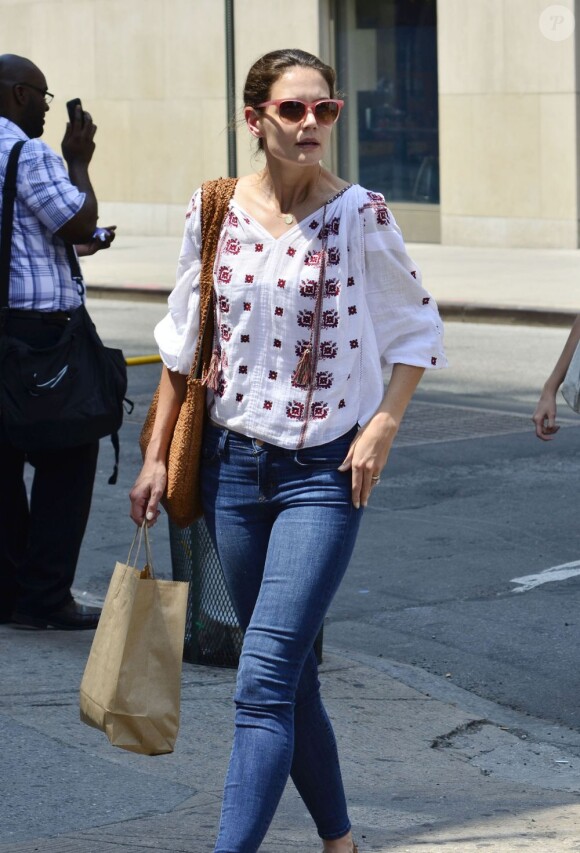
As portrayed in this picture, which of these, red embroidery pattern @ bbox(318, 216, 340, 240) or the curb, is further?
the curb

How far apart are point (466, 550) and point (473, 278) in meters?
12.2

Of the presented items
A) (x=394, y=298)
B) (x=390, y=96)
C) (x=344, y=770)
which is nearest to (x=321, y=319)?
(x=394, y=298)

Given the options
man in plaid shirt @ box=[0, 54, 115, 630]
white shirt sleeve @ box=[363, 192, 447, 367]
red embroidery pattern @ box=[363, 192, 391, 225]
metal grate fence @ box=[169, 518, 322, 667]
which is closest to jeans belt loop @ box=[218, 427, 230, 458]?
white shirt sleeve @ box=[363, 192, 447, 367]

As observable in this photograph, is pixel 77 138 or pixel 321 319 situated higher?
pixel 77 138

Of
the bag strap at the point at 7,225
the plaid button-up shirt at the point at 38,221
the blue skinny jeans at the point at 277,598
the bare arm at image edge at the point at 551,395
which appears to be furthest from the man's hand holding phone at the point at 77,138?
the blue skinny jeans at the point at 277,598

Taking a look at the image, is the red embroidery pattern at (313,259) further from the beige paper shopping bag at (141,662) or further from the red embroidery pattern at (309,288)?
the beige paper shopping bag at (141,662)

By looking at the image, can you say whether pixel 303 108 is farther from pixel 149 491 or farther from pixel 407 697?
pixel 407 697

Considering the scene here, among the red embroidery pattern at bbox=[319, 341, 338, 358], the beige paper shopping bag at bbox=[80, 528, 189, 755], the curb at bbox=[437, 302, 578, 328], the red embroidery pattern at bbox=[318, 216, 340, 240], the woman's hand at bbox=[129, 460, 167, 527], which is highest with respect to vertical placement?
the red embroidery pattern at bbox=[318, 216, 340, 240]

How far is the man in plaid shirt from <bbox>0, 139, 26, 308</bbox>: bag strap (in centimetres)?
2

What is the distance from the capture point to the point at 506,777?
4508 mm

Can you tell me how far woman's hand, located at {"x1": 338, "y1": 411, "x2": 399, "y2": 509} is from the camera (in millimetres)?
3334

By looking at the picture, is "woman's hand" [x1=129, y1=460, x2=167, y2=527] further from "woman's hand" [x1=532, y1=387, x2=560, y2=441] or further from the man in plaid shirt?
the man in plaid shirt

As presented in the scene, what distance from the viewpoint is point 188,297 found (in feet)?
11.6

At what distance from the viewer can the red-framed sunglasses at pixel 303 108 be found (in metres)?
3.36
